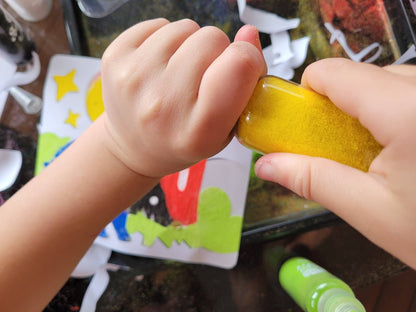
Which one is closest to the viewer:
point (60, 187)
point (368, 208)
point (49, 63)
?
point (368, 208)

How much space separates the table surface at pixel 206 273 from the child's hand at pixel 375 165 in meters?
0.22

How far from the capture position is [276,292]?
1.47 ft

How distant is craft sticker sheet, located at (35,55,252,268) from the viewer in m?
0.43

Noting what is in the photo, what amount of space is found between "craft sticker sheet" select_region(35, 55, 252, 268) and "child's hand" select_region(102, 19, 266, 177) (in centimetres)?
15

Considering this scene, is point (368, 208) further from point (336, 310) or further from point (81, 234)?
point (81, 234)

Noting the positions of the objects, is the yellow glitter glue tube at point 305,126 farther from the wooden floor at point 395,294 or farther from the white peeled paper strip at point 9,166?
the wooden floor at point 395,294

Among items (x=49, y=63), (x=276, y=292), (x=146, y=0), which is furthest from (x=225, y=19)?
(x=276, y=292)

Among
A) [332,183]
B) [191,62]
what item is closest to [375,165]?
[332,183]

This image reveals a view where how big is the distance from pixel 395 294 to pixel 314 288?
370mm

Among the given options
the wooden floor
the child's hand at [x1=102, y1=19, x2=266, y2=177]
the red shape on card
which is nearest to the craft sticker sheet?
the red shape on card

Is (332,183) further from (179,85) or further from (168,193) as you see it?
(168,193)

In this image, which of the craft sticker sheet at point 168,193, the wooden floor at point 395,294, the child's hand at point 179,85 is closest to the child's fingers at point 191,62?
the child's hand at point 179,85

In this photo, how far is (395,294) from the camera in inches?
25.7

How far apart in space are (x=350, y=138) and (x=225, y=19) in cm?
28
